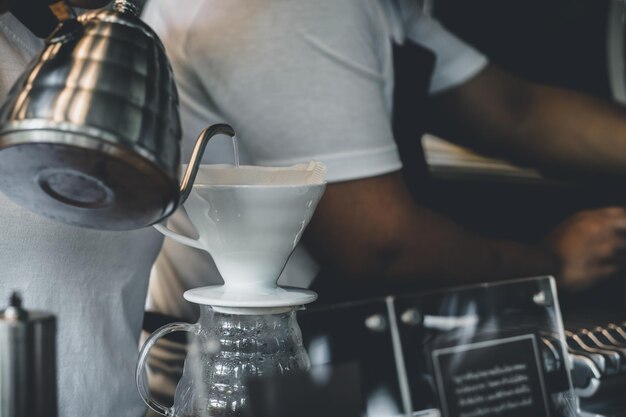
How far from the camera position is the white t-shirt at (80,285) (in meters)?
0.61

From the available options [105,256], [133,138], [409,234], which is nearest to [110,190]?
[133,138]

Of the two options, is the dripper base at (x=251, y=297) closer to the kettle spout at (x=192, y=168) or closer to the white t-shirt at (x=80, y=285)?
the kettle spout at (x=192, y=168)

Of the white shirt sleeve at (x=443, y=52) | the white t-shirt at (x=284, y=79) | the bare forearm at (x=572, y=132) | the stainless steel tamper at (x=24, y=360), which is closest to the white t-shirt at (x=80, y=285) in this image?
the white t-shirt at (x=284, y=79)

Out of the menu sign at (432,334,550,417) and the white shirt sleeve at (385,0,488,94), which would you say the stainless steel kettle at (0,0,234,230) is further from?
the white shirt sleeve at (385,0,488,94)

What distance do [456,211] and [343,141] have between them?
0.50 metres

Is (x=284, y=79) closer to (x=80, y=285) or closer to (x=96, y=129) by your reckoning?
(x=80, y=285)

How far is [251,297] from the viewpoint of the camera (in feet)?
1.46

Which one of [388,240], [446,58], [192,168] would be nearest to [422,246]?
[388,240]

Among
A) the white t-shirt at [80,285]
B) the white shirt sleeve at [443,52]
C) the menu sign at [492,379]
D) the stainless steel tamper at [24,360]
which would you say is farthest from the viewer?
the white shirt sleeve at [443,52]

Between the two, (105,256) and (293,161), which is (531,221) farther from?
(105,256)

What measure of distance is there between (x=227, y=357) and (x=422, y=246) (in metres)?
0.49

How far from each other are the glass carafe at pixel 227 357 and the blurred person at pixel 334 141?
0.38 m

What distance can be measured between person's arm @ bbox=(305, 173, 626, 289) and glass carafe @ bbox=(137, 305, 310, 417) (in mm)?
399

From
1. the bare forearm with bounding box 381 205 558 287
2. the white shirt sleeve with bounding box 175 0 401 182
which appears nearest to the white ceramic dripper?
the white shirt sleeve with bounding box 175 0 401 182
